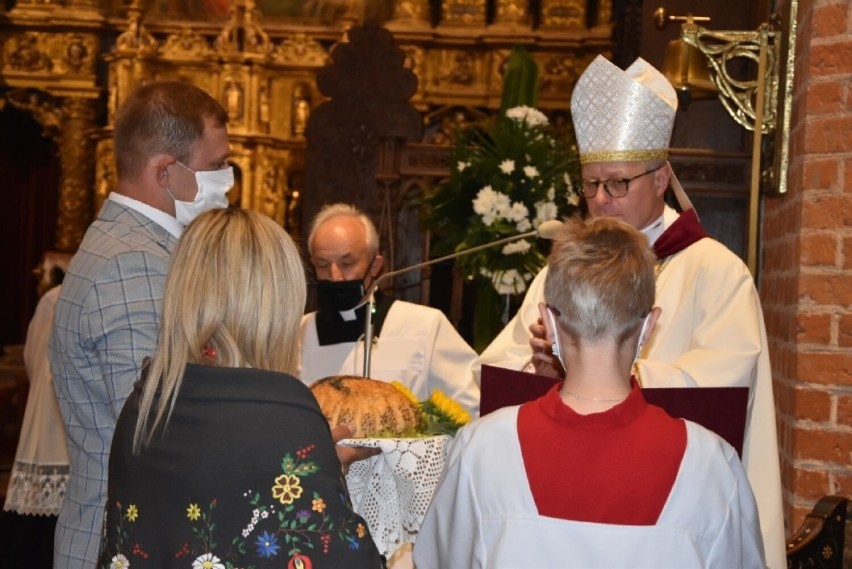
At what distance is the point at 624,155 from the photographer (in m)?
3.35

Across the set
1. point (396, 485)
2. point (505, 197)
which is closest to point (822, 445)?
point (396, 485)

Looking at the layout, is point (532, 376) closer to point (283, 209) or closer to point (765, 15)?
point (765, 15)

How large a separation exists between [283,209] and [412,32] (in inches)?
75.8

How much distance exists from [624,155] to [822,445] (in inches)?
38.2

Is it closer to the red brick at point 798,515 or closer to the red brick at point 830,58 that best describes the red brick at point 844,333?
the red brick at point 798,515

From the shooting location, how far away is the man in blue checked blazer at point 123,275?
2.48 meters

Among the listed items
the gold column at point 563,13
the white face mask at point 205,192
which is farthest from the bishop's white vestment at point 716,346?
the gold column at point 563,13

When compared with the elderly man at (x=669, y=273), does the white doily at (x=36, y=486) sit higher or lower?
lower

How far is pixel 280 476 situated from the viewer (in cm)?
197

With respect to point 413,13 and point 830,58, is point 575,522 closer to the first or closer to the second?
point 830,58

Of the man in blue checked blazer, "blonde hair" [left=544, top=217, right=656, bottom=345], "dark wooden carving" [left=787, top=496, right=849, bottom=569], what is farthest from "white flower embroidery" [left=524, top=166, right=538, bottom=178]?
"blonde hair" [left=544, top=217, right=656, bottom=345]

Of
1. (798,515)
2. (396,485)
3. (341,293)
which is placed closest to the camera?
(396,485)

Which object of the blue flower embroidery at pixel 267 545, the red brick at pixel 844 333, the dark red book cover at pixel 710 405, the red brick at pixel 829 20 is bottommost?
the blue flower embroidery at pixel 267 545

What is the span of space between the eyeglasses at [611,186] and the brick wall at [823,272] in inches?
19.3
